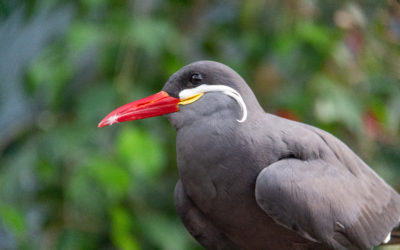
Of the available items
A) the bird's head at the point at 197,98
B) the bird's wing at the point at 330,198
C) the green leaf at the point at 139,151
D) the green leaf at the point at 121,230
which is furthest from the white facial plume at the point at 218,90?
the green leaf at the point at 121,230

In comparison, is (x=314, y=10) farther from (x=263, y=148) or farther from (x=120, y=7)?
(x=263, y=148)

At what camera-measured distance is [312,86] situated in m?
2.43

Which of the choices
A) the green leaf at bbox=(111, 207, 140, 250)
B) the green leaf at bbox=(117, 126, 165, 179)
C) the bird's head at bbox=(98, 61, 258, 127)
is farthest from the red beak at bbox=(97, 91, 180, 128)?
the green leaf at bbox=(111, 207, 140, 250)

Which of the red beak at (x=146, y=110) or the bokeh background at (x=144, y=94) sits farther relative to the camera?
the bokeh background at (x=144, y=94)

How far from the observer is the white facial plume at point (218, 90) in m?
1.24

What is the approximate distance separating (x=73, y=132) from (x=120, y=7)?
46 cm

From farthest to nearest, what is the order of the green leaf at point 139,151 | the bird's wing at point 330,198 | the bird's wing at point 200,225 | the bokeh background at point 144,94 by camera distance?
the bokeh background at point 144,94
the green leaf at point 139,151
the bird's wing at point 200,225
the bird's wing at point 330,198

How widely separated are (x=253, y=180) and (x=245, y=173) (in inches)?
0.7

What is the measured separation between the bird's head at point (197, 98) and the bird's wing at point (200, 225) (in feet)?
0.51

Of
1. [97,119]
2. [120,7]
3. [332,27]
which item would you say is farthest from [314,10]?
[97,119]

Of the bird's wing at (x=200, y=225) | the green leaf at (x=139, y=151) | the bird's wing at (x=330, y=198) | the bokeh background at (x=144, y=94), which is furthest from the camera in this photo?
the bokeh background at (x=144, y=94)

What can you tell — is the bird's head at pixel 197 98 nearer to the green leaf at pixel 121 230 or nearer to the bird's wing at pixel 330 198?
the bird's wing at pixel 330 198

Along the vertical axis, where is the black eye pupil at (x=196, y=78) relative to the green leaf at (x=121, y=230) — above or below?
above

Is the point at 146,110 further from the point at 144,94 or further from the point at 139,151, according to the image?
the point at 144,94
